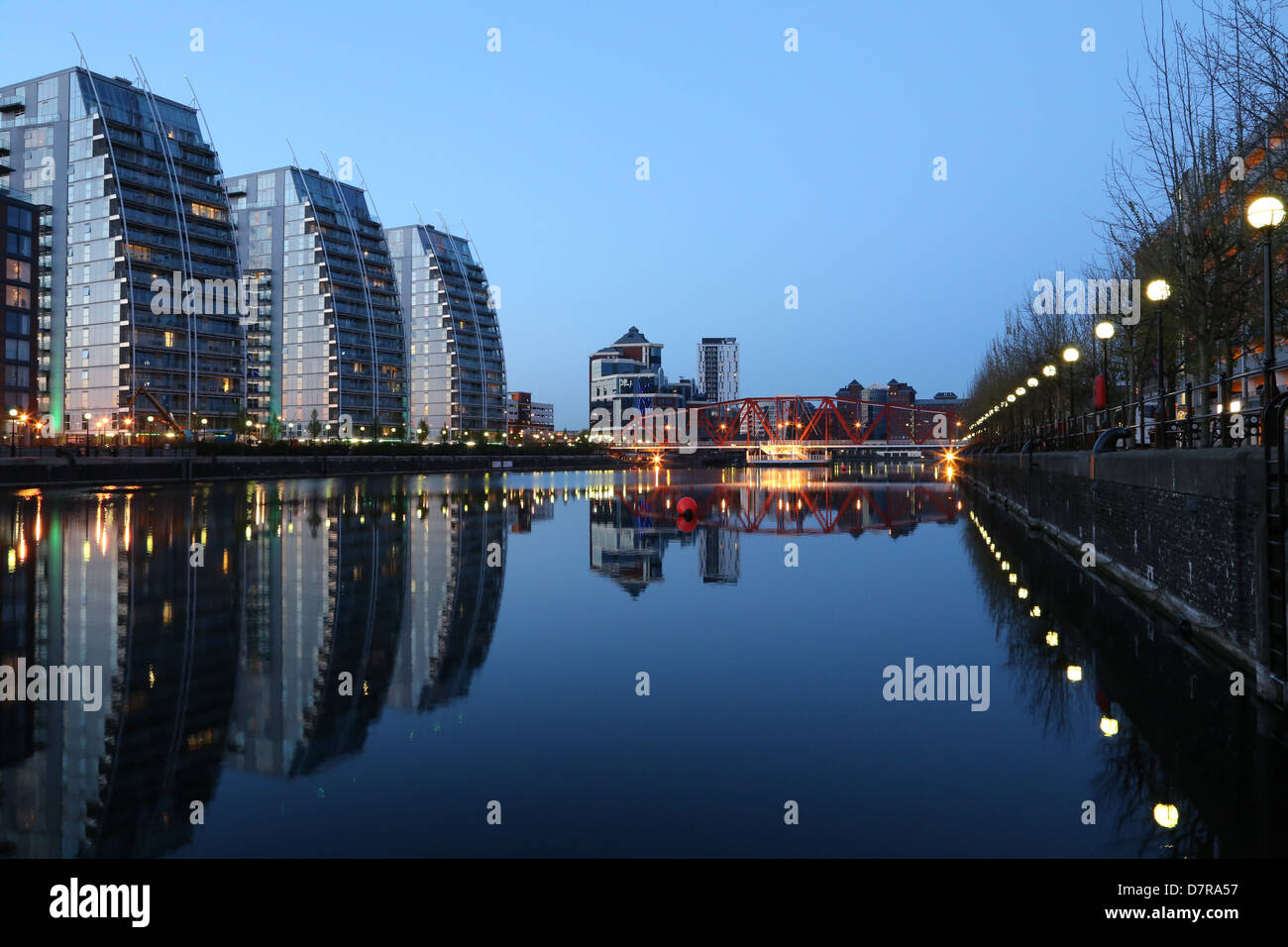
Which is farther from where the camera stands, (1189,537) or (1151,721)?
(1189,537)

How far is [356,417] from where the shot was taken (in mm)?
141375

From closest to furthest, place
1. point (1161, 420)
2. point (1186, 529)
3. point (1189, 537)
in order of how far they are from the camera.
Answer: point (1189, 537) → point (1186, 529) → point (1161, 420)

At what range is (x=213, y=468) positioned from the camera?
222ft

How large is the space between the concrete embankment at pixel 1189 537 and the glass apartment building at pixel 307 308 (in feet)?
411

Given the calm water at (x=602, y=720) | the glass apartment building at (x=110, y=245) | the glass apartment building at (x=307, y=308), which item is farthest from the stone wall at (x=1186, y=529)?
the glass apartment building at (x=307, y=308)

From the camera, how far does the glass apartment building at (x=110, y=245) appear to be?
101250 millimetres

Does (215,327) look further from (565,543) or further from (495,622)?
(495,622)

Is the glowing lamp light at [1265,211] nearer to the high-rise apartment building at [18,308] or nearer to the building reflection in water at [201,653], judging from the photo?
the building reflection in water at [201,653]

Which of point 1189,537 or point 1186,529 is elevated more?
point 1186,529

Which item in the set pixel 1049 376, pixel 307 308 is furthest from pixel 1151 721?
pixel 307 308

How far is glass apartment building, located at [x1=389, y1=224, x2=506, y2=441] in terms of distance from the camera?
167 metres

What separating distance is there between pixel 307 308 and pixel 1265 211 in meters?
142

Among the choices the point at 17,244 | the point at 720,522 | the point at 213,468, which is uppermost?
the point at 17,244

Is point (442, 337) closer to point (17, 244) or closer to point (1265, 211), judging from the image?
point (17, 244)
